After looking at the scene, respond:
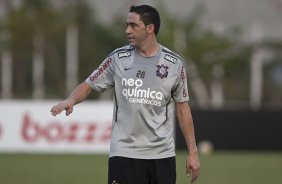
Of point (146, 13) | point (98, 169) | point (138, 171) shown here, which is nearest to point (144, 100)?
point (138, 171)

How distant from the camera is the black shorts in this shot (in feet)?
24.9

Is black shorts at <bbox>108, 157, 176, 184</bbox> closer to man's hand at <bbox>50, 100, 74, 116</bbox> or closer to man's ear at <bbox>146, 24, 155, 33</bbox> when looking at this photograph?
man's hand at <bbox>50, 100, 74, 116</bbox>

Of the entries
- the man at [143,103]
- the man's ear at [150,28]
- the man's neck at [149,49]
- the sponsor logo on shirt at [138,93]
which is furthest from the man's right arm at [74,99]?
the man's ear at [150,28]

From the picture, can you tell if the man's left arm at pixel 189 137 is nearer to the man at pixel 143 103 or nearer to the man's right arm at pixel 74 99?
the man at pixel 143 103

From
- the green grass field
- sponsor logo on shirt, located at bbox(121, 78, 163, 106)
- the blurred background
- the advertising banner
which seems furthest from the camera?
the blurred background

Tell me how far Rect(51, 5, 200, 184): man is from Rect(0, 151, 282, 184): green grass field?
7.37 meters

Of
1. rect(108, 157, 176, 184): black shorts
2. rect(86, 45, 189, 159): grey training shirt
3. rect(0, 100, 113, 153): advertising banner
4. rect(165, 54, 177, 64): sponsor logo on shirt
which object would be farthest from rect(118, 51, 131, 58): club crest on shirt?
rect(0, 100, 113, 153): advertising banner

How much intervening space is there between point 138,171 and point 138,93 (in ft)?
2.11

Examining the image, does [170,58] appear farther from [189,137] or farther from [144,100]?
[189,137]

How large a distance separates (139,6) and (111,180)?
1462mm

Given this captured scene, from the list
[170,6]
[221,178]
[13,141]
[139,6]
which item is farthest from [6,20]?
[139,6]

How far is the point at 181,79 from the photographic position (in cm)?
773

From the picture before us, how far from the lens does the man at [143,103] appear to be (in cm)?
759

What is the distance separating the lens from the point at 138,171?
24.9ft
